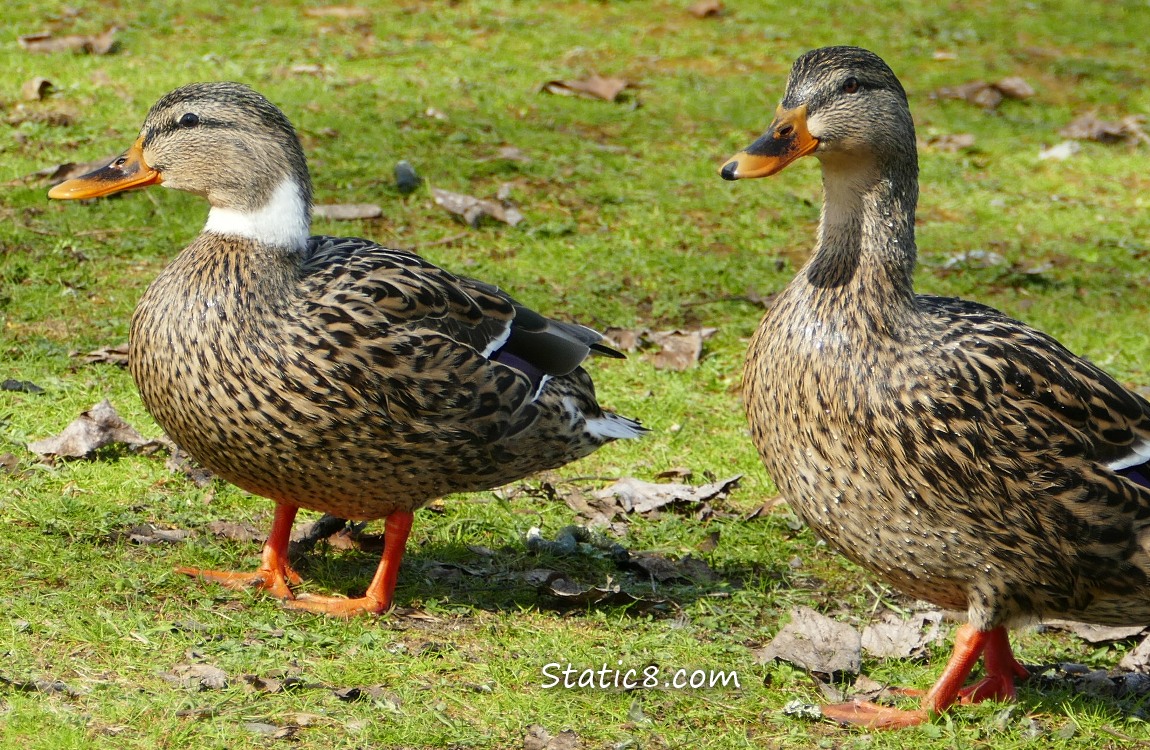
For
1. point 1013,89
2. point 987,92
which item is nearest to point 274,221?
point 987,92

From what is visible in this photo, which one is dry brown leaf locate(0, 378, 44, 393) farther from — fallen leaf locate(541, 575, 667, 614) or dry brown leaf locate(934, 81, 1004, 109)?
dry brown leaf locate(934, 81, 1004, 109)

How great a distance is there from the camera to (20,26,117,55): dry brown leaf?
879 centimetres

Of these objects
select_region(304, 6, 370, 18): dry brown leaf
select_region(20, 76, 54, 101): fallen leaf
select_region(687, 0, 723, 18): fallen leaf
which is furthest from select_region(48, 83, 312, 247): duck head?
select_region(687, 0, 723, 18): fallen leaf

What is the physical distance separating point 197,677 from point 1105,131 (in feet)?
26.2

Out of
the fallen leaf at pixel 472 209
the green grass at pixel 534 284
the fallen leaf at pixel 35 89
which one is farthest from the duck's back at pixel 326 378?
the fallen leaf at pixel 35 89

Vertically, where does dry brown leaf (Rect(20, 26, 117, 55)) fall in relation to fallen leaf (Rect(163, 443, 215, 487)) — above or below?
above

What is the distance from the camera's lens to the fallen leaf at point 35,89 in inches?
309

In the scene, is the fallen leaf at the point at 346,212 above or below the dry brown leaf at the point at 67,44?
below

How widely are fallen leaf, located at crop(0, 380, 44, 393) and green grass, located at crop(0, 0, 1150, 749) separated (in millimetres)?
32

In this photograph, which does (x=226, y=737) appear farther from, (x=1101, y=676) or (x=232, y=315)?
(x=1101, y=676)

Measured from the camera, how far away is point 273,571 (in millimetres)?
4273

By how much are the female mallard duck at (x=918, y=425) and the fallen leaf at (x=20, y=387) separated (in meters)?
2.91

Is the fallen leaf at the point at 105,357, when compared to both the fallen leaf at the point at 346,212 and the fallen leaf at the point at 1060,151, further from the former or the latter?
the fallen leaf at the point at 1060,151

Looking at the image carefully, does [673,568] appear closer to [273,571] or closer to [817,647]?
[817,647]
